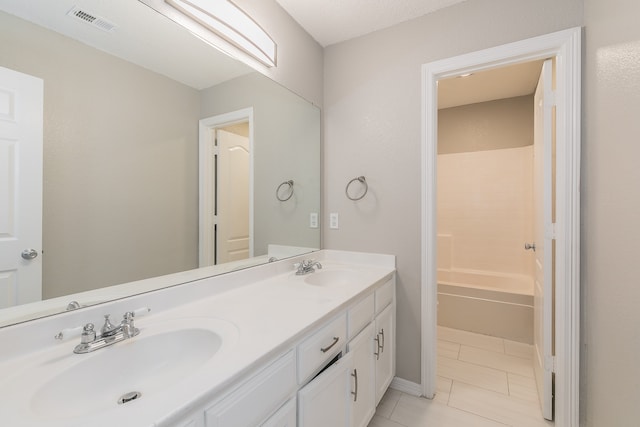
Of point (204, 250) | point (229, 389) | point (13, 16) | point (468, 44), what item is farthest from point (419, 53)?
point (229, 389)

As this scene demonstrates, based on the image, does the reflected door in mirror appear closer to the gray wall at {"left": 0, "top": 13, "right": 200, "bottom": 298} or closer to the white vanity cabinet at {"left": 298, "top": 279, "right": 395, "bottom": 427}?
the gray wall at {"left": 0, "top": 13, "right": 200, "bottom": 298}

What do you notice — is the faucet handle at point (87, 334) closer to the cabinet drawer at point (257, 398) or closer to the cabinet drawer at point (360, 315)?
the cabinet drawer at point (257, 398)

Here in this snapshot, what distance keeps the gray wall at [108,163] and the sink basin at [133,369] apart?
10.9 inches

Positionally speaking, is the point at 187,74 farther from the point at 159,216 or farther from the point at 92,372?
the point at 92,372

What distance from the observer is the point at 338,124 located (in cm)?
208

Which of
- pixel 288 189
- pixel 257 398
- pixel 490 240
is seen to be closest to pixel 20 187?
pixel 257 398

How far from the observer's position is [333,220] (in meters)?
2.11

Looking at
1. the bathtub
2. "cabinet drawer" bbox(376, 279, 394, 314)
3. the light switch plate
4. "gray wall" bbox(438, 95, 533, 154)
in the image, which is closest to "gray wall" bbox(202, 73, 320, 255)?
the light switch plate

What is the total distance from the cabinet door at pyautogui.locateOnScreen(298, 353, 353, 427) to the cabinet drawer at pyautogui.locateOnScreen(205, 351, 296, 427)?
0.10 meters

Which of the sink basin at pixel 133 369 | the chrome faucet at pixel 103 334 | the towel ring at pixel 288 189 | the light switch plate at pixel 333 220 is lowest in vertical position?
the sink basin at pixel 133 369

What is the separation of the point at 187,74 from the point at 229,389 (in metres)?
1.23

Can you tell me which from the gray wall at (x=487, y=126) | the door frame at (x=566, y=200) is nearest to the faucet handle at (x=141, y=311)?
the door frame at (x=566, y=200)

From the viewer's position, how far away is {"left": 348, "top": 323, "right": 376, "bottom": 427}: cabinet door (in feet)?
4.18

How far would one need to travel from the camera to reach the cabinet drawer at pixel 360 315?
4.17 feet
